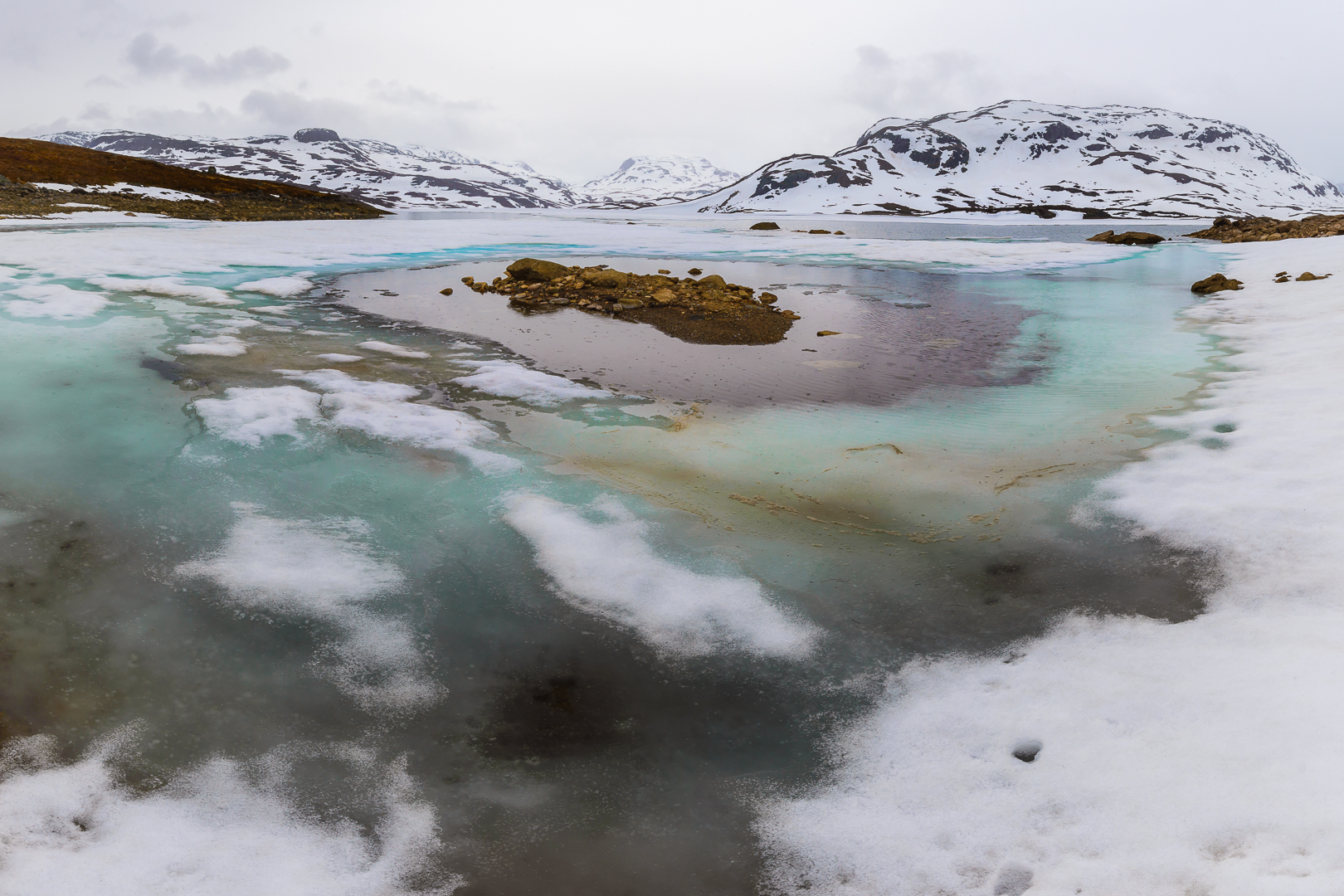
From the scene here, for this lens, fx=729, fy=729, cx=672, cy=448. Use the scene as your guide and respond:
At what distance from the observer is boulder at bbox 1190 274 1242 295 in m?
19.7

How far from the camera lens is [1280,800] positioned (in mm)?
3180

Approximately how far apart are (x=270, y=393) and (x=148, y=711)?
5.61m

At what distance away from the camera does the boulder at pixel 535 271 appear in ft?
63.5

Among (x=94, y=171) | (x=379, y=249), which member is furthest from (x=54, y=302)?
(x=94, y=171)

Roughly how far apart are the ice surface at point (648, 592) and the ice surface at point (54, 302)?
11.5 meters

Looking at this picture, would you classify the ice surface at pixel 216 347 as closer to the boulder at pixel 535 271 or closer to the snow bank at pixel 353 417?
the snow bank at pixel 353 417

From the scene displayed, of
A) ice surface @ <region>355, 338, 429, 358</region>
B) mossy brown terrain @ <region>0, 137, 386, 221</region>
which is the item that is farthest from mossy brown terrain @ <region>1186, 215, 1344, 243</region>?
mossy brown terrain @ <region>0, 137, 386, 221</region>

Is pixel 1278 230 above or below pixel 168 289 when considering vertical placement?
above

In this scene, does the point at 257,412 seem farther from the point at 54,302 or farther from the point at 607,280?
the point at 607,280

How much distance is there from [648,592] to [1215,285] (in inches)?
851

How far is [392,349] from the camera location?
11.9m

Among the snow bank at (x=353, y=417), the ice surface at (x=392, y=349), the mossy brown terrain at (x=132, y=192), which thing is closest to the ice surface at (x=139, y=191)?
the mossy brown terrain at (x=132, y=192)

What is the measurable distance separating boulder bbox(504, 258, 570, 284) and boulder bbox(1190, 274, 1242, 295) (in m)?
17.2

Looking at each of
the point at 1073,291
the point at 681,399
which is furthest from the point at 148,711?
the point at 1073,291
